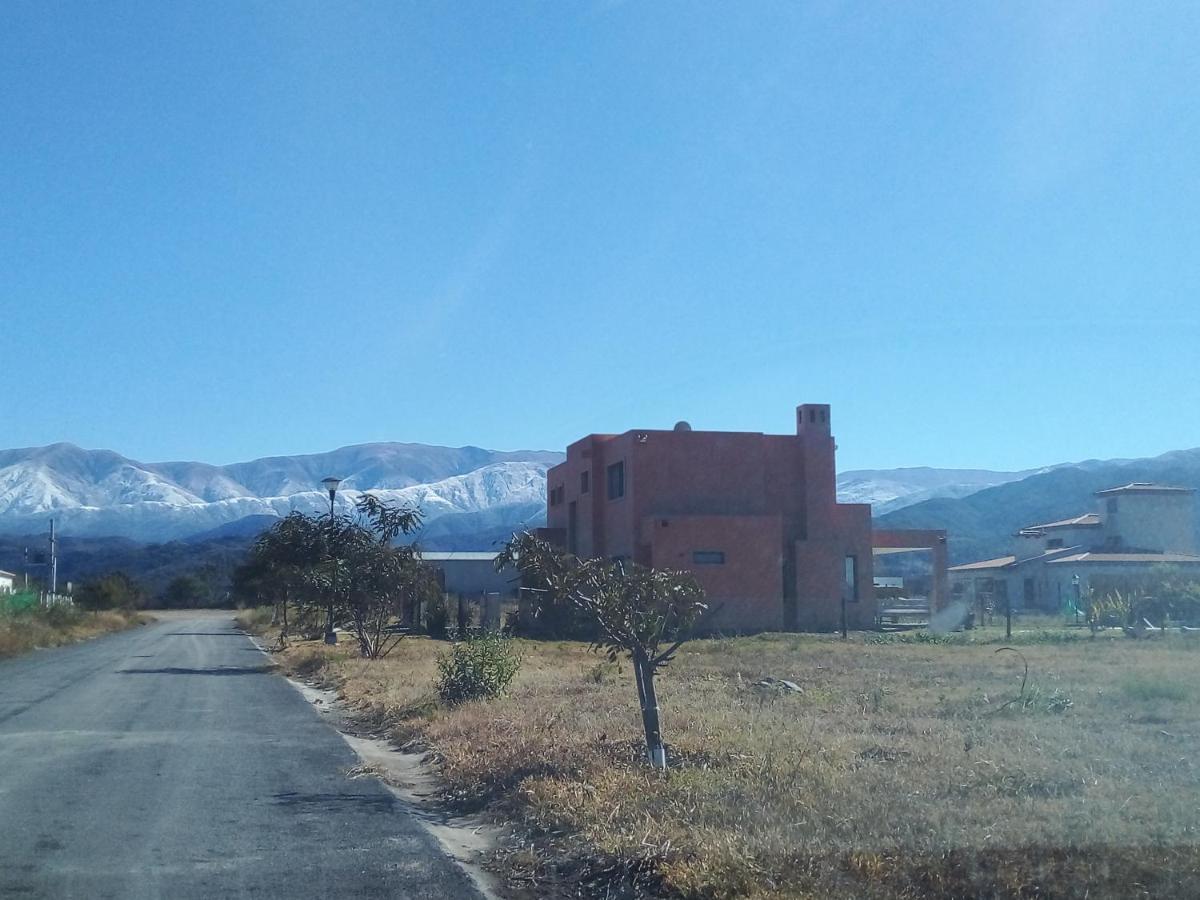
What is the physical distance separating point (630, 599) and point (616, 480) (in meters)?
34.1

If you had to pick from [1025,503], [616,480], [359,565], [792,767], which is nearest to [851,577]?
[616,480]

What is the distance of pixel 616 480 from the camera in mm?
45812

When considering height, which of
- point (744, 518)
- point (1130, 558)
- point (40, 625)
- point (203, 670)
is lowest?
point (203, 670)

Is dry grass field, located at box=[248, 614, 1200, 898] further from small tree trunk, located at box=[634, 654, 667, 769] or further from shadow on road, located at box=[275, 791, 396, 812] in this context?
shadow on road, located at box=[275, 791, 396, 812]

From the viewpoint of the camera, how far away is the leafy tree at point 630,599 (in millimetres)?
11609

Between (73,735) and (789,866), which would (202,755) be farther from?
(789,866)

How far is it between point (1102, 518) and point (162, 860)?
57.5 m

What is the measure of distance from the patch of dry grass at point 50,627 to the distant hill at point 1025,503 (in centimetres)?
5274

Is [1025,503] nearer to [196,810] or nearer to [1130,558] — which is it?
[1130,558]

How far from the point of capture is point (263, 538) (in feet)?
118

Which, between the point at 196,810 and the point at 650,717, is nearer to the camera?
the point at 196,810

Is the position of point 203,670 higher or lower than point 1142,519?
lower

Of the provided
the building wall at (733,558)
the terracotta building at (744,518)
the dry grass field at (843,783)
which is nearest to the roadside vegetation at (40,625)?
the terracotta building at (744,518)

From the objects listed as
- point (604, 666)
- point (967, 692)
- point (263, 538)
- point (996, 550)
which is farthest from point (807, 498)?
point (996, 550)
